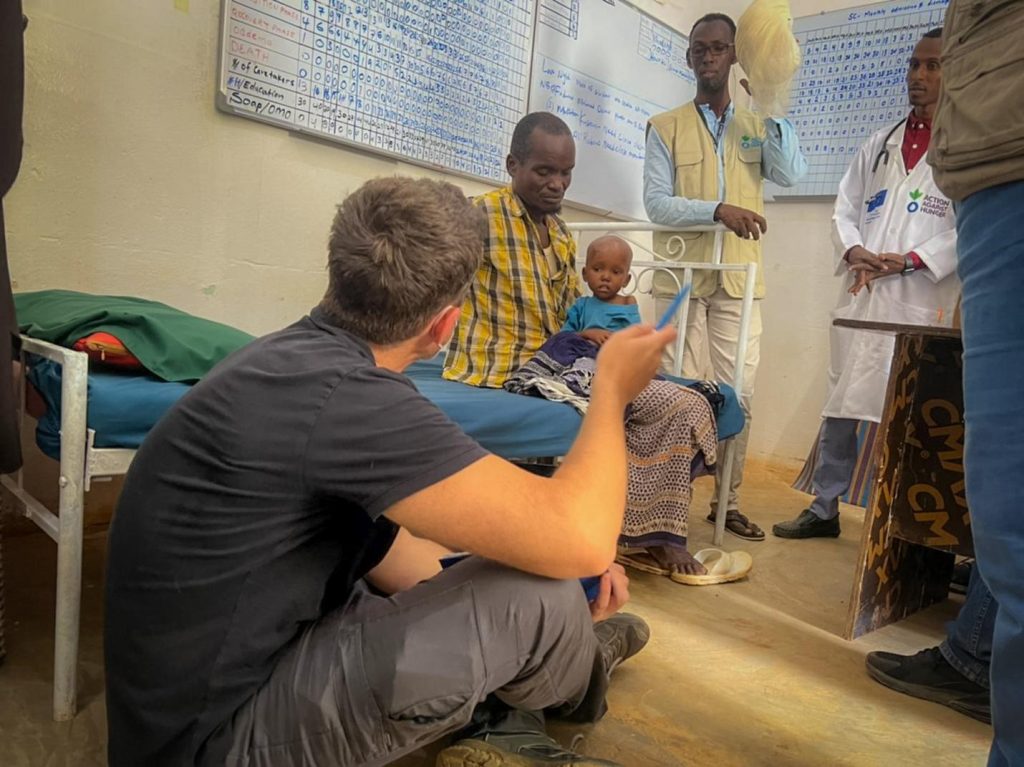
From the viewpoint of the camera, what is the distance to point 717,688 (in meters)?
1.50

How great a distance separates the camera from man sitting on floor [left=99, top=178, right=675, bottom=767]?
0.76 meters

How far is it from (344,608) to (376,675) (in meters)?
0.11

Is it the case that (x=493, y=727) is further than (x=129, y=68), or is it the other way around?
(x=129, y=68)

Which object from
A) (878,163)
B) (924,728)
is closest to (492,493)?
(924,728)

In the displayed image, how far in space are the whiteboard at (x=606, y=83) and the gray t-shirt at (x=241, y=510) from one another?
8.57ft

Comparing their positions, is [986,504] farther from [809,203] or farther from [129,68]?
[809,203]

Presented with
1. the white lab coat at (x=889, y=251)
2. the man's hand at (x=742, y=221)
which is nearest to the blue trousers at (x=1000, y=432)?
the man's hand at (x=742, y=221)

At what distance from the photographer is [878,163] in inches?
105

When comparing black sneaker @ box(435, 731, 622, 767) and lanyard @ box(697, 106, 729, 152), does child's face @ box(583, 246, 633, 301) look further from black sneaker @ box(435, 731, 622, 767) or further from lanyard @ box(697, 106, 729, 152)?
black sneaker @ box(435, 731, 622, 767)

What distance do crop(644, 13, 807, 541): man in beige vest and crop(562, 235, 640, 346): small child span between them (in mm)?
480

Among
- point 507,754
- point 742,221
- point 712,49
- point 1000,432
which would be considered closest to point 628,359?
point 1000,432

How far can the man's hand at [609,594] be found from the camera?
42.5 inches

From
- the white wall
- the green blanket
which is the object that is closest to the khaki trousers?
the white wall

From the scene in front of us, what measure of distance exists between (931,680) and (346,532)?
54.3 inches
